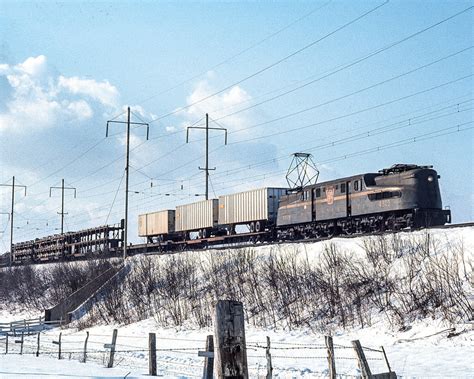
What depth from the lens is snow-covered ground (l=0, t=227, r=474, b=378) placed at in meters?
16.8

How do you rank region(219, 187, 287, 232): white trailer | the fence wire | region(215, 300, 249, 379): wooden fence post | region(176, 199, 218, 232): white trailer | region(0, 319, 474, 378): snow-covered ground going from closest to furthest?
region(215, 300, 249, 379): wooden fence post → region(0, 319, 474, 378): snow-covered ground → the fence wire → region(219, 187, 287, 232): white trailer → region(176, 199, 218, 232): white trailer

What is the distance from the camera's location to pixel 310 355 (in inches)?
859

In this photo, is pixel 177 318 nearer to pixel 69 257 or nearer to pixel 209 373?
pixel 209 373

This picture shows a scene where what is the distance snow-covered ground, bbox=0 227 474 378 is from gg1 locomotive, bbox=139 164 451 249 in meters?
3.42

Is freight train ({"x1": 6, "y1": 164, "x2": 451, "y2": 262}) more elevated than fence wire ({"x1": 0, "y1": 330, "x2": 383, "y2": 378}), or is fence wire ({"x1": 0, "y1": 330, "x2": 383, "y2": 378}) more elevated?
freight train ({"x1": 6, "y1": 164, "x2": 451, "y2": 262})

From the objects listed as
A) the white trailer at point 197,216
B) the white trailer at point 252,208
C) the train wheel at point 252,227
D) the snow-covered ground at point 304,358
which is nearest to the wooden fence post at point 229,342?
the snow-covered ground at point 304,358

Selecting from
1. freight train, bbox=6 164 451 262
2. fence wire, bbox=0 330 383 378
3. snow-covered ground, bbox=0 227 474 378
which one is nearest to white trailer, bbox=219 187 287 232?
freight train, bbox=6 164 451 262

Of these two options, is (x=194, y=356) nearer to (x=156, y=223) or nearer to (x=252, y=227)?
(x=252, y=227)

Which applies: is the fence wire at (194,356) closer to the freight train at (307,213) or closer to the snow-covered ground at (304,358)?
the snow-covered ground at (304,358)

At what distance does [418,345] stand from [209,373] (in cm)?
944

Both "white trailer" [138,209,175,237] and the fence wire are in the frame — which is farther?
"white trailer" [138,209,175,237]

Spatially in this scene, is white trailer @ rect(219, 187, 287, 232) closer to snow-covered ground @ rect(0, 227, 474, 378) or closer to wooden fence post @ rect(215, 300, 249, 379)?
snow-covered ground @ rect(0, 227, 474, 378)

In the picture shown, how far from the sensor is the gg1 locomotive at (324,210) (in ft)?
103

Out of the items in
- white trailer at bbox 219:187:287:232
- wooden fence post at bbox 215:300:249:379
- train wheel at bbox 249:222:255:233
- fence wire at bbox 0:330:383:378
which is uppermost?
white trailer at bbox 219:187:287:232
